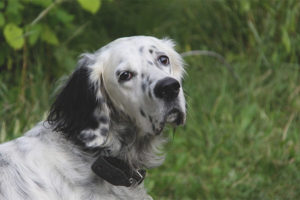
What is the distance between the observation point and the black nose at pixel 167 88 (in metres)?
2.79

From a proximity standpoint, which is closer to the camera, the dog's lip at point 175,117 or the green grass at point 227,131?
the dog's lip at point 175,117

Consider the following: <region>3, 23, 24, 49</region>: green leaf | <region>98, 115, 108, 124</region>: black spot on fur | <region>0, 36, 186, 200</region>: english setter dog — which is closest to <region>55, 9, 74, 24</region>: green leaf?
<region>3, 23, 24, 49</region>: green leaf

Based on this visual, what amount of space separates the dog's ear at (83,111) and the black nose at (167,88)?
352 millimetres

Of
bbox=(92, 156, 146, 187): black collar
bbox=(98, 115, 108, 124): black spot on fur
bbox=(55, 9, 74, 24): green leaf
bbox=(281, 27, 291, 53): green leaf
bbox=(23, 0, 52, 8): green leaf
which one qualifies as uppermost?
bbox=(23, 0, 52, 8): green leaf

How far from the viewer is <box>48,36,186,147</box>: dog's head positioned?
2887 millimetres

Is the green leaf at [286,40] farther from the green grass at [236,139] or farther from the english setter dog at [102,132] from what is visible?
the english setter dog at [102,132]

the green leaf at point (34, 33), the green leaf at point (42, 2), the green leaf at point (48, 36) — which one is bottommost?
the green leaf at point (48, 36)

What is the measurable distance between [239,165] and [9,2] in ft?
7.57

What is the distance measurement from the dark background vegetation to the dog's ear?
0.51m

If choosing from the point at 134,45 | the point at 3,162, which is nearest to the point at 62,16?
the point at 134,45

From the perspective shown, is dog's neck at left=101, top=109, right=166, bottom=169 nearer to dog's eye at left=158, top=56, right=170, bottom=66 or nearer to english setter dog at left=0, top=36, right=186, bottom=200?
english setter dog at left=0, top=36, right=186, bottom=200

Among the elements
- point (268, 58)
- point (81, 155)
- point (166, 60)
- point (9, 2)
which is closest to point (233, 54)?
point (268, 58)

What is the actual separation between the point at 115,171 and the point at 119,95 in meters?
0.41

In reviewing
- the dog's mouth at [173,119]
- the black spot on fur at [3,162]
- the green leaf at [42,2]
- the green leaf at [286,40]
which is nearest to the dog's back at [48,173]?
the black spot on fur at [3,162]
